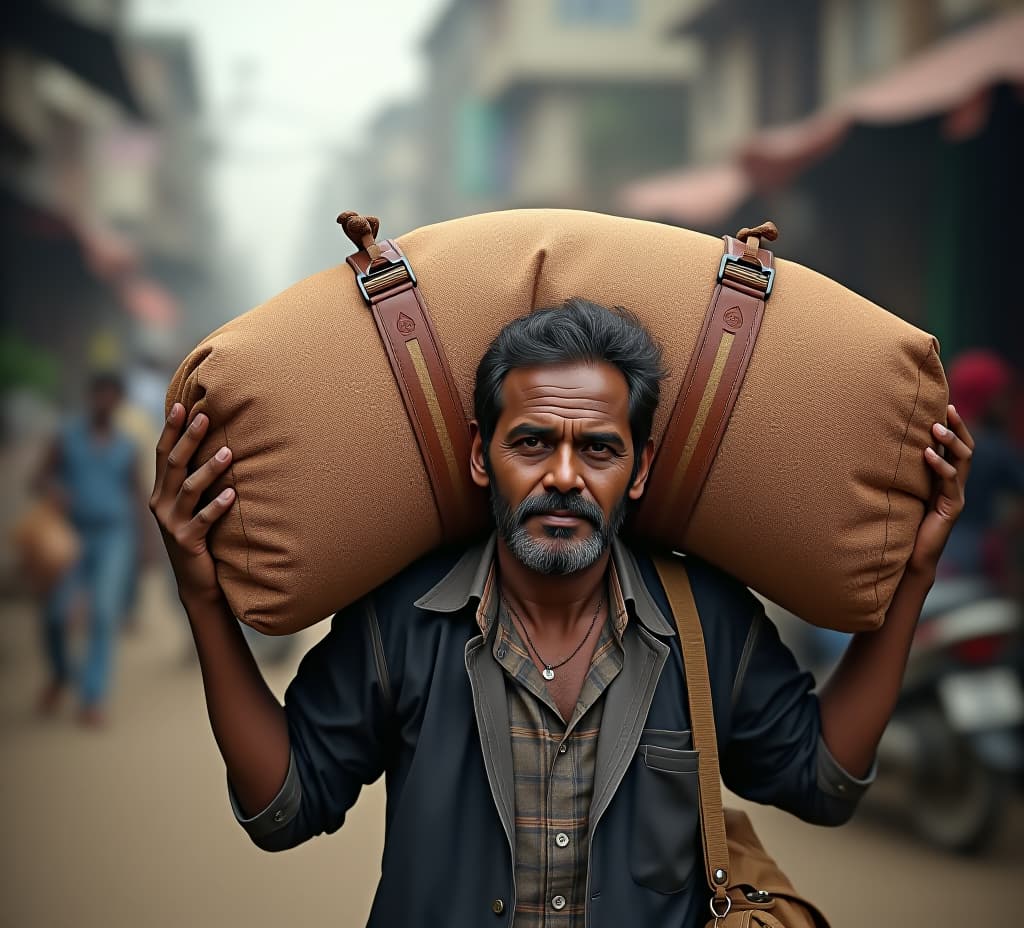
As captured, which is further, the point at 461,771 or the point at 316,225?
the point at 316,225

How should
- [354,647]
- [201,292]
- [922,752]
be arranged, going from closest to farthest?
[354,647]
[922,752]
[201,292]

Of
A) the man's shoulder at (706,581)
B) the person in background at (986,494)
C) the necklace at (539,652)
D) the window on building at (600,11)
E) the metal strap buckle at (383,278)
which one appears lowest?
the person in background at (986,494)

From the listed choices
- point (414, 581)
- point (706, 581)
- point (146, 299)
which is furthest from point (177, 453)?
point (146, 299)

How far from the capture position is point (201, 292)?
8078mm

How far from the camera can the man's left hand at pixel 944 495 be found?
172 centimetres

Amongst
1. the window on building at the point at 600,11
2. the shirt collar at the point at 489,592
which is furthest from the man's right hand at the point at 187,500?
the window on building at the point at 600,11

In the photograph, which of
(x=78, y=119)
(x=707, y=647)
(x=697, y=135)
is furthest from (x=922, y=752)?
(x=78, y=119)

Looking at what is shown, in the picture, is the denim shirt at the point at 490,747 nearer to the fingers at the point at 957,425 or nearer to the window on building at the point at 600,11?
the fingers at the point at 957,425

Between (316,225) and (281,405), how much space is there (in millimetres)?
6704

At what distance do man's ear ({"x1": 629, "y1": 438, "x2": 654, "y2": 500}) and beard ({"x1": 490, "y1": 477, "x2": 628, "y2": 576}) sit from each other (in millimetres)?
96

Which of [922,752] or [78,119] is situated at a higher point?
[78,119]

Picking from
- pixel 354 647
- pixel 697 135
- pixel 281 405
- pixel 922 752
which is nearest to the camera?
pixel 281 405

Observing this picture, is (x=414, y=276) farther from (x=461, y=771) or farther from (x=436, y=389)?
(x=461, y=771)

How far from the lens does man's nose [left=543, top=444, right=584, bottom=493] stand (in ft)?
5.31
